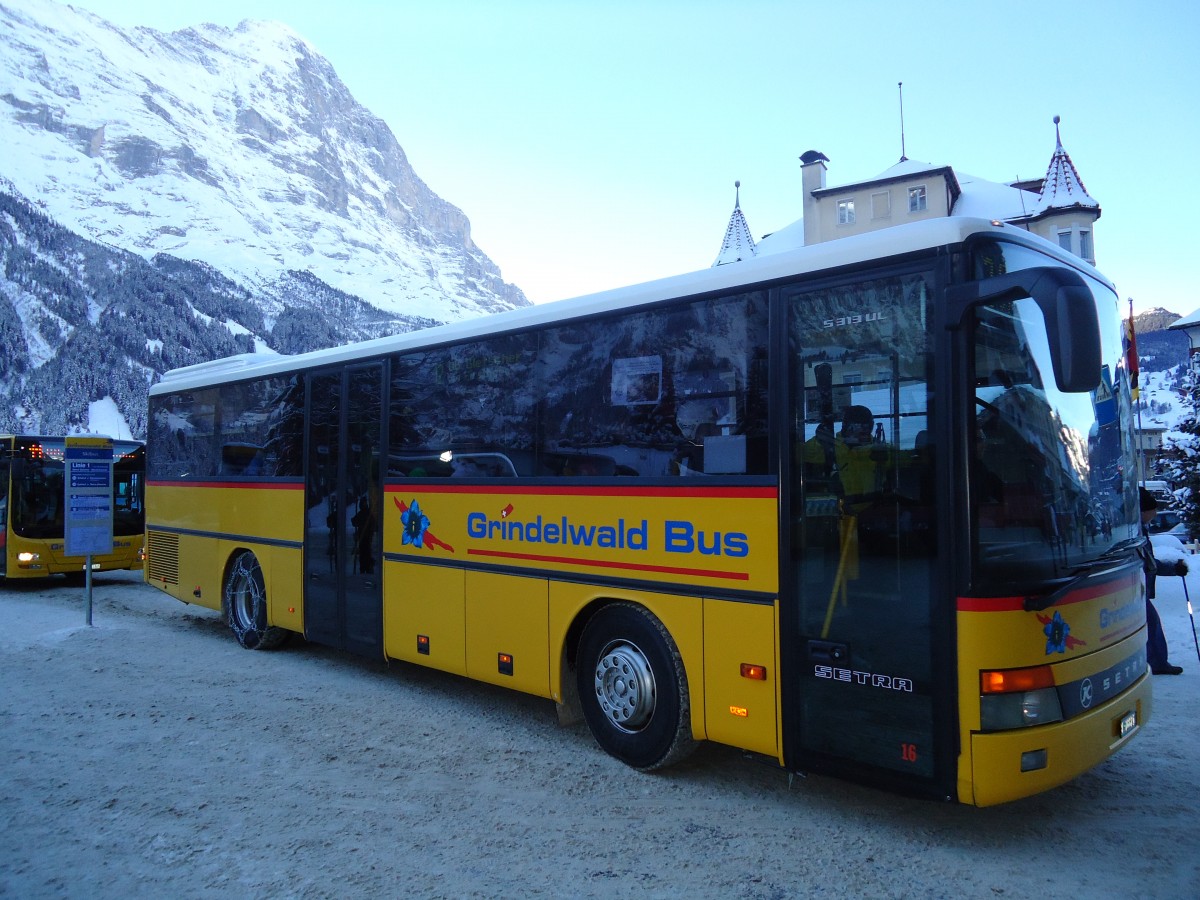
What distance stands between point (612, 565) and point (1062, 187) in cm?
4638

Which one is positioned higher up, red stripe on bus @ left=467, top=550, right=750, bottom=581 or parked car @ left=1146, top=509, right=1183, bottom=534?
parked car @ left=1146, top=509, right=1183, bottom=534

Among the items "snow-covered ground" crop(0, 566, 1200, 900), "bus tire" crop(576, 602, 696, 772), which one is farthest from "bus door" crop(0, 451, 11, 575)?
"bus tire" crop(576, 602, 696, 772)

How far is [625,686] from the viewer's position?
5328mm

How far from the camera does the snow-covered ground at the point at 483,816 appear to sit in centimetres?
385

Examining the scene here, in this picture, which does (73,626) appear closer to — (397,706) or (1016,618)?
(397,706)

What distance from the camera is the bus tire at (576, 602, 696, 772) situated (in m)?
5.06

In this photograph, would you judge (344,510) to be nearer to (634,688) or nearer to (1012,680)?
(634,688)

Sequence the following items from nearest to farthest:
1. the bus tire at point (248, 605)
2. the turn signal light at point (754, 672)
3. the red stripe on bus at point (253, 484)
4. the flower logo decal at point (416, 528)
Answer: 1. the turn signal light at point (754, 672)
2. the flower logo decal at point (416, 528)
3. the red stripe on bus at point (253, 484)
4. the bus tire at point (248, 605)

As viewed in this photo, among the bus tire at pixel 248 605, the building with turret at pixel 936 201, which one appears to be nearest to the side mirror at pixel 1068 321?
the bus tire at pixel 248 605

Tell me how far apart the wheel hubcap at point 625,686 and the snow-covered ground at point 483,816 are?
0.36 metres

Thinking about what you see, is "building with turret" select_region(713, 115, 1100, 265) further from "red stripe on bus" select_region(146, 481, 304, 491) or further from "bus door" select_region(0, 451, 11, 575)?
"red stripe on bus" select_region(146, 481, 304, 491)

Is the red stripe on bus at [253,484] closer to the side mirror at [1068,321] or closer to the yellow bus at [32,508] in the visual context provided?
the yellow bus at [32,508]

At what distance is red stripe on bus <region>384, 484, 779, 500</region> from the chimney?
44.3 metres

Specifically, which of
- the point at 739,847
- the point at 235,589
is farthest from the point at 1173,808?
the point at 235,589
